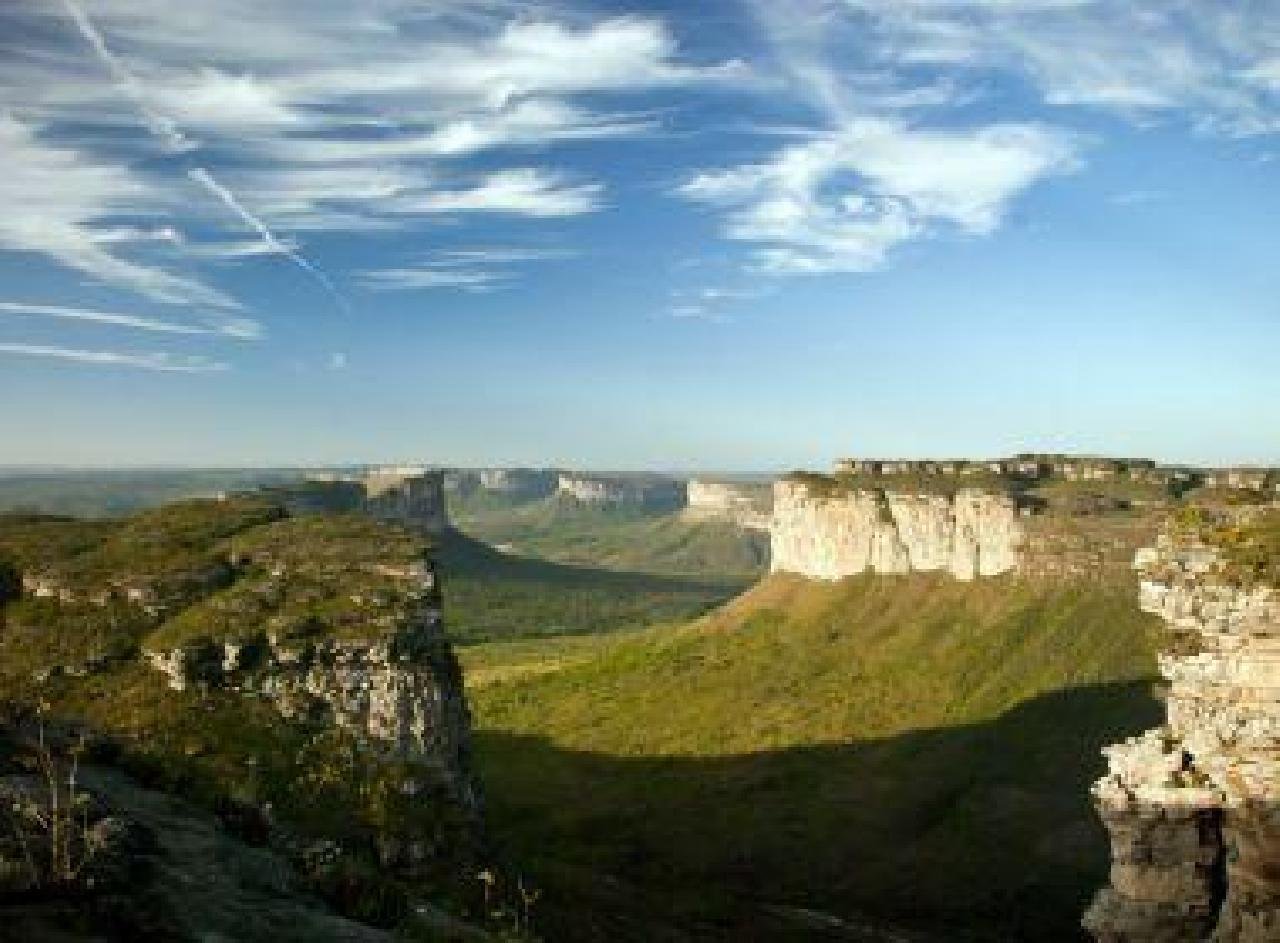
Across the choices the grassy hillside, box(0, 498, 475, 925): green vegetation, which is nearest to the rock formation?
box(0, 498, 475, 925): green vegetation

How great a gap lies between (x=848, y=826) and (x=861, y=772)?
14920 mm

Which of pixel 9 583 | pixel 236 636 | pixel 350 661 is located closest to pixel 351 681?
pixel 350 661

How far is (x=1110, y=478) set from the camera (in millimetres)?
199875

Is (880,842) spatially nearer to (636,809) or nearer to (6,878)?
(636,809)

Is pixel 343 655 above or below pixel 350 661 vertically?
above

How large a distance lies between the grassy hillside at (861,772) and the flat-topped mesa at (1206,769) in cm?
3958

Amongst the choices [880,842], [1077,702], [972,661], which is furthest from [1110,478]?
[880,842]

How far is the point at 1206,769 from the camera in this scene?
35.9 m

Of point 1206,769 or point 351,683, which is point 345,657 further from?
point 1206,769

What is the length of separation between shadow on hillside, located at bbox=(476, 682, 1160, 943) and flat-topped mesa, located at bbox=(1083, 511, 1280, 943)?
154 feet

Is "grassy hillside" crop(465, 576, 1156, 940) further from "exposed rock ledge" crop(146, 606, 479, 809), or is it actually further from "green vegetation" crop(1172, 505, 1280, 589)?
"green vegetation" crop(1172, 505, 1280, 589)

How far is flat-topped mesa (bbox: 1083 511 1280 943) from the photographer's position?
34.7 meters

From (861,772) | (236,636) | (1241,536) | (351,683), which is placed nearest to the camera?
(1241,536)

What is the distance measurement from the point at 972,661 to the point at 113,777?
515ft
